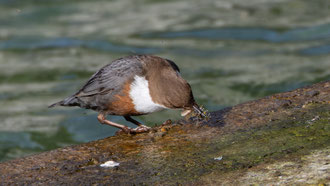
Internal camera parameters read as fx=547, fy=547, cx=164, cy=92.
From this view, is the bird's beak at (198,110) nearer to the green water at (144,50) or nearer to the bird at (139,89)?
the bird at (139,89)

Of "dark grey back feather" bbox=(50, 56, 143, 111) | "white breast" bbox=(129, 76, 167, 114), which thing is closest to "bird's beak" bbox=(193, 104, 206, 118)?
"white breast" bbox=(129, 76, 167, 114)

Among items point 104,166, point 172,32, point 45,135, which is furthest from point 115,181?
point 172,32

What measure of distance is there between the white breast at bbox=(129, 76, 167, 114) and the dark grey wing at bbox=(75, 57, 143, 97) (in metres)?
0.08

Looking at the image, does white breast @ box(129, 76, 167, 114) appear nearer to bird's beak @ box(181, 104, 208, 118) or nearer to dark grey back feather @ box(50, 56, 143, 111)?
dark grey back feather @ box(50, 56, 143, 111)

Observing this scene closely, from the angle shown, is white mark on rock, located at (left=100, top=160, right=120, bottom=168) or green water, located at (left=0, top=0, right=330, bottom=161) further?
green water, located at (left=0, top=0, right=330, bottom=161)

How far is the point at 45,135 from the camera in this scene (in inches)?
280

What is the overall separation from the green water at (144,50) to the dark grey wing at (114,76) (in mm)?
1784

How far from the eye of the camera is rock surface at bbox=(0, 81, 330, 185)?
3.33 m

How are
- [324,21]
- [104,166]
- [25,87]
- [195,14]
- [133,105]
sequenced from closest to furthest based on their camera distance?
[104,166] → [133,105] → [25,87] → [324,21] → [195,14]

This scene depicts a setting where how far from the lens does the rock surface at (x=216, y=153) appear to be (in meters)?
3.33

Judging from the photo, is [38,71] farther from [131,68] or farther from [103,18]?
[131,68]

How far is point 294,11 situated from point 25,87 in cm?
526

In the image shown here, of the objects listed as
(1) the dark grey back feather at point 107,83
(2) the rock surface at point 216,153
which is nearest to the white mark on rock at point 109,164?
(2) the rock surface at point 216,153

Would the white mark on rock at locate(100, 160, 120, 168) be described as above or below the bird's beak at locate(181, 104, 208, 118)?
below
